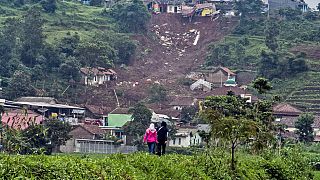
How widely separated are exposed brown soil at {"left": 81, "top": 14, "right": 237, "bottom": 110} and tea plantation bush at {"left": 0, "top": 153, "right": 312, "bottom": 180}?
3683cm

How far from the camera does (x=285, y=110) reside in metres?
48.8

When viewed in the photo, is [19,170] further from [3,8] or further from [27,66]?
[3,8]

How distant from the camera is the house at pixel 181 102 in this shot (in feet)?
170

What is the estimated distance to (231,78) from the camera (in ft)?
191

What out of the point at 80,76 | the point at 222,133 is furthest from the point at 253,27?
the point at 222,133

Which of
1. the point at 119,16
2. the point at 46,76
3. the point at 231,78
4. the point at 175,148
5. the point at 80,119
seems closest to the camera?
the point at 175,148

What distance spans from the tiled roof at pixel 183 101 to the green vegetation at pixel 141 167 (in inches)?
1318

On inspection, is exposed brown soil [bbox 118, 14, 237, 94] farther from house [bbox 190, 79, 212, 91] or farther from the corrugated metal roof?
the corrugated metal roof

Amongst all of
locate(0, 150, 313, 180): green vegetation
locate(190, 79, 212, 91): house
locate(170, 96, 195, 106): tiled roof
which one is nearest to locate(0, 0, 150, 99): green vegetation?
locate(170, 96, 195, 106): tiled roof

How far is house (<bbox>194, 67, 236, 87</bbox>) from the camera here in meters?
58.7

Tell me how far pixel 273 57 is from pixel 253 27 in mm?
14134

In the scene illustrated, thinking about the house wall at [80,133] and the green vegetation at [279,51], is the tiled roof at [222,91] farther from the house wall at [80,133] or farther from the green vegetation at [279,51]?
the house wall at [80,133]

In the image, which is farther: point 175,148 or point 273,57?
point 273,57

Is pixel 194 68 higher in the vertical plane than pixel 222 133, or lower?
lower
